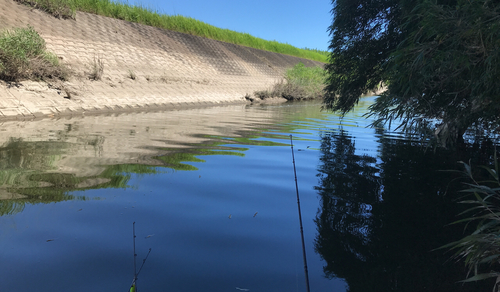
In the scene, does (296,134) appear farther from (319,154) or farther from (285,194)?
(285,194)

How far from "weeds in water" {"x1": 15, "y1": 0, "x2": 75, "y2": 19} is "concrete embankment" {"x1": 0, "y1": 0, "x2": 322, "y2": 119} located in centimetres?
41

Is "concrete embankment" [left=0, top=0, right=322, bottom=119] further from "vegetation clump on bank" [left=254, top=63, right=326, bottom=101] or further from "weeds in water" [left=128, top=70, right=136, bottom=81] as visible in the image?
"vegetation clump on bank" [left=254, top=63, right=326, bottom=101]

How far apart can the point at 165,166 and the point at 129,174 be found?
636mm

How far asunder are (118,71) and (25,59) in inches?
224

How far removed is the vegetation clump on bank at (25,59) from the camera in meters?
10.7

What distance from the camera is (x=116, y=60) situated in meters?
17.6

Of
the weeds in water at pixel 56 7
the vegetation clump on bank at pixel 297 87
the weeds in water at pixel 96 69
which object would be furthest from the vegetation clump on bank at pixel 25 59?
the vegetation clump on bank at pixel 297 87

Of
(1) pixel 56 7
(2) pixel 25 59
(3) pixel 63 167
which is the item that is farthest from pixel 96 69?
(3) pixel 63 167

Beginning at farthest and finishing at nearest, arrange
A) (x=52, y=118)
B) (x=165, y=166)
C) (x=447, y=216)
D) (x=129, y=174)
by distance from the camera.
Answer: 1. (x=52, y=118)
2. (x=165, y=166)
3. (x=129, y=174)
4. (x=447, y=216)

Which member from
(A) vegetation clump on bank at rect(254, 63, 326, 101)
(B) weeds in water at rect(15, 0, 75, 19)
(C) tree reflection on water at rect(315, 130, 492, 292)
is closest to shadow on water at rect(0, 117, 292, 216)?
(C) tree reflection on water at rect(315, 130, 492, 292)

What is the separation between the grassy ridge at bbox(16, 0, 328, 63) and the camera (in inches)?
684

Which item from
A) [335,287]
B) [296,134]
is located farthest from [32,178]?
[296,134]

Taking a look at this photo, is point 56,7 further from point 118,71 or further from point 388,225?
point 388,225

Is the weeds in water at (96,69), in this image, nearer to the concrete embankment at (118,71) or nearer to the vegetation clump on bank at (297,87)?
the concrete embankment at (118,71)
